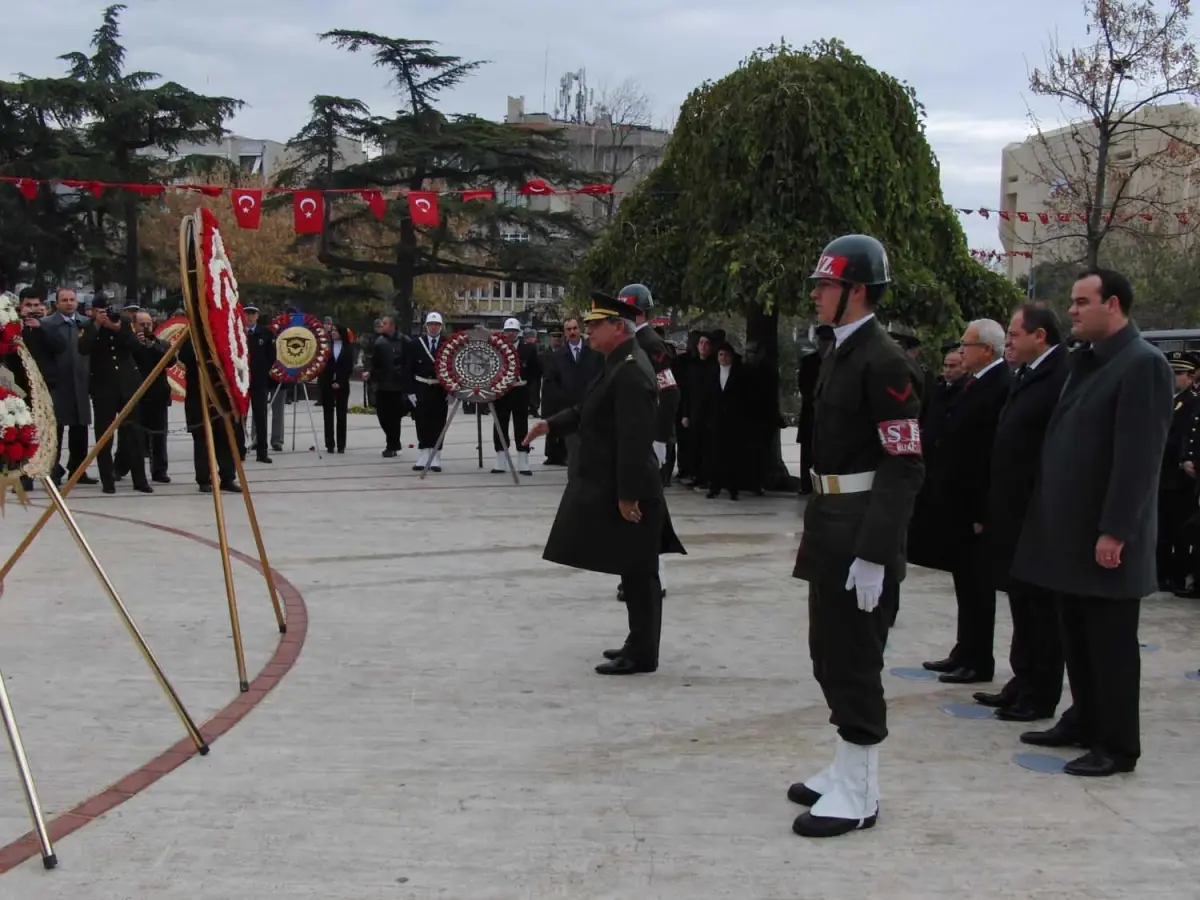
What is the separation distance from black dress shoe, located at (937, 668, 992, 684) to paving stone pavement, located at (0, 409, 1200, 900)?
159 millimetres

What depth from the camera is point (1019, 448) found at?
18.8 ft

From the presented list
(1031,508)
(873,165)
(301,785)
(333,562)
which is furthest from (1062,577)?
(873,165)

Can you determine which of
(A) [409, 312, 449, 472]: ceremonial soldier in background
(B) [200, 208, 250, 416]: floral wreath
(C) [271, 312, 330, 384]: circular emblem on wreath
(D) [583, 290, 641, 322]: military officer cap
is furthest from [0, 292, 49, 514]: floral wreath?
(C) [271, 312, 330, 384]: circular emblem on wreath

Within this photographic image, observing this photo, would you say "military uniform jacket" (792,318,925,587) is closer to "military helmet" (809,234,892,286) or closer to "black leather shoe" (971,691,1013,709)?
"military helmet" (809,234,892,286)

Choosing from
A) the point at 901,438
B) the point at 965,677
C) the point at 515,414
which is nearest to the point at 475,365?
the point at 515,414

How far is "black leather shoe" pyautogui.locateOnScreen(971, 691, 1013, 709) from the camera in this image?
5.96 metres

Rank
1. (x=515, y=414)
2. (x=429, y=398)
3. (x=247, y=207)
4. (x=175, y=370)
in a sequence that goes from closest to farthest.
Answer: (x=175, y=370)
(x=429, y=398)
(x=515, y=414)
(x=247, y=207)

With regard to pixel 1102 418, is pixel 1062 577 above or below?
below

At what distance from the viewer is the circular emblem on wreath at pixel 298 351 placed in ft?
53.9

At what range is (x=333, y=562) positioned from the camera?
371 inches

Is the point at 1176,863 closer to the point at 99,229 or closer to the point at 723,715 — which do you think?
the point at 723,715

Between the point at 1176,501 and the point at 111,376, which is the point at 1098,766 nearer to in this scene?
the point at 1176,501

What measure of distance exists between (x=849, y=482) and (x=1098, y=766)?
1.73 m

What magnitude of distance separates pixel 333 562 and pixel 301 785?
4.80 meters
